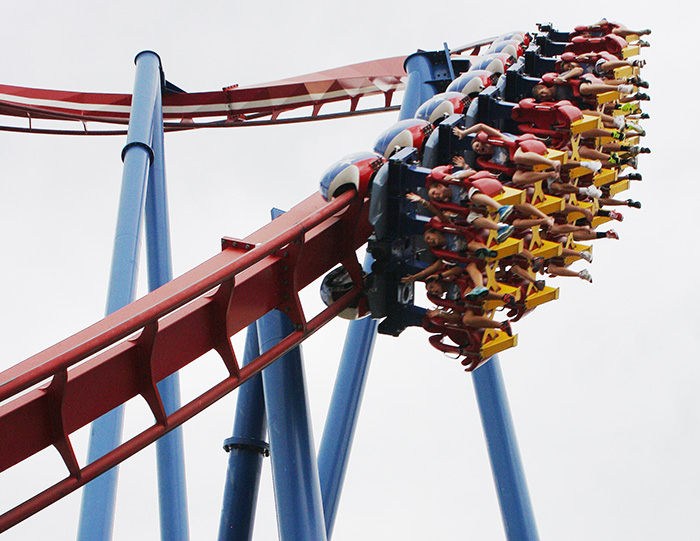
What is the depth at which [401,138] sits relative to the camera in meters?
4.64

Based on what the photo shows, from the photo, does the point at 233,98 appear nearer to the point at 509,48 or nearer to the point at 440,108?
the point at 509,48

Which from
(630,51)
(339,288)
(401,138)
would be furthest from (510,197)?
(630,51)

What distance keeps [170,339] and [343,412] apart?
198cm

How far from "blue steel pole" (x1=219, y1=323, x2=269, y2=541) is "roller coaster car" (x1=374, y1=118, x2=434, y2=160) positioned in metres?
1.12

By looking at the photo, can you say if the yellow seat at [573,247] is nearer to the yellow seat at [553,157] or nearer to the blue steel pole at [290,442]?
the yellow seat at [553,157]

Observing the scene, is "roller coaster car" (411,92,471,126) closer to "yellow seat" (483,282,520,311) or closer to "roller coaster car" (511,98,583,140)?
"roller coaster car" (511,98,583,140)

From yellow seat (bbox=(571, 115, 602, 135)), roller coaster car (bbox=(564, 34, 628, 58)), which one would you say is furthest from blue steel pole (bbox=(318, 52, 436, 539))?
roller coaster car (bbox=(564, 34, 628, 58))

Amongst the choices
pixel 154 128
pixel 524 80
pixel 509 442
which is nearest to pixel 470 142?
pixel 524 80

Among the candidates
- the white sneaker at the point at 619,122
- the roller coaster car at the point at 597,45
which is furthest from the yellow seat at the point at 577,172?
the roller coaster car at the point at 597,45

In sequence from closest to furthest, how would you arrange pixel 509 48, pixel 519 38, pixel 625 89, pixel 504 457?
pixel 625 89 → pixel 504 457 → pixel 509 48 → pixel 519 38

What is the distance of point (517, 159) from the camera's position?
4461 millimetres

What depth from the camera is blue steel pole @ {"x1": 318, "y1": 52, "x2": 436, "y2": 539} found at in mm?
5453

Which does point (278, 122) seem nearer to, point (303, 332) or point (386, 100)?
point (386, 100)

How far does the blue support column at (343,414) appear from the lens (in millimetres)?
5457
